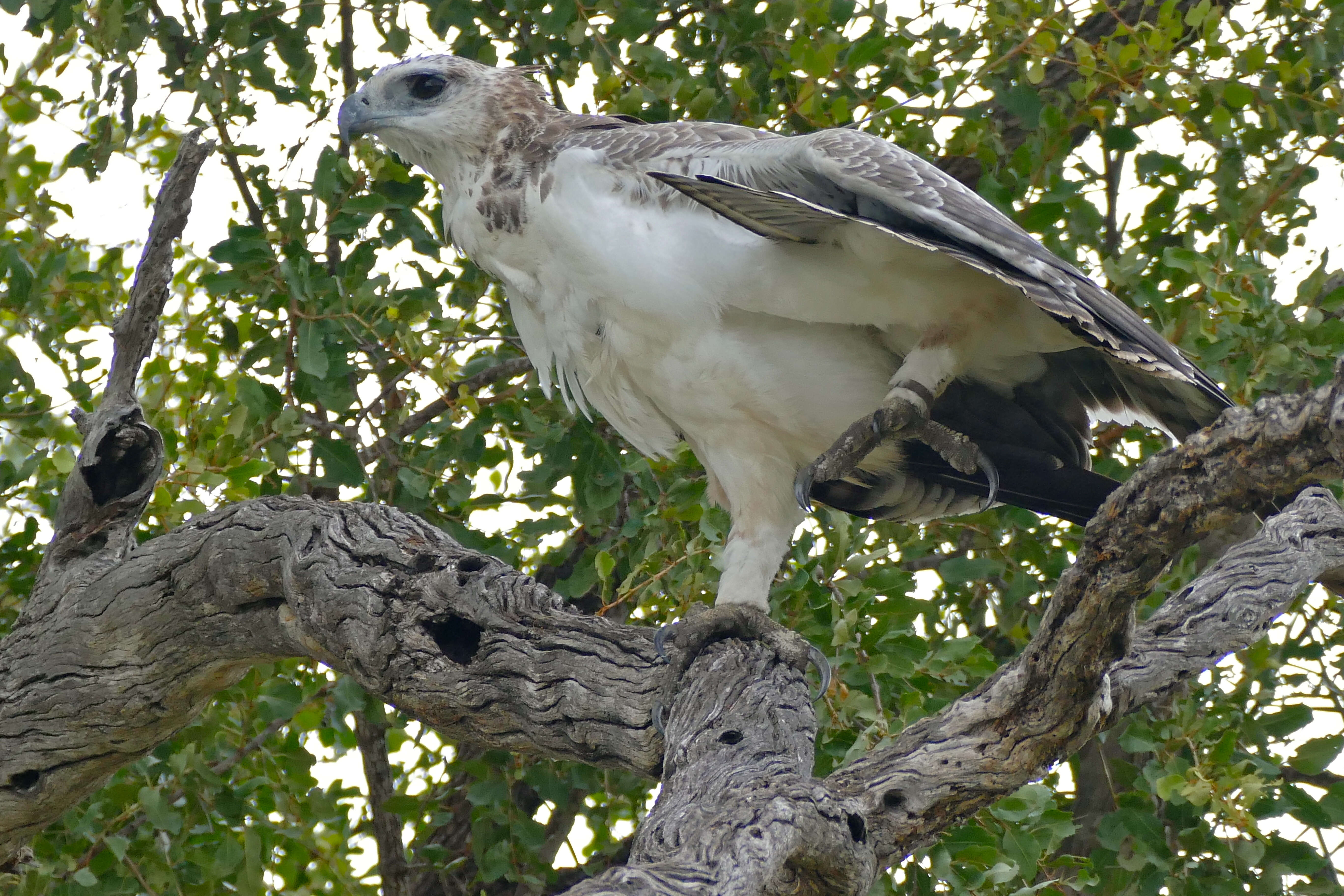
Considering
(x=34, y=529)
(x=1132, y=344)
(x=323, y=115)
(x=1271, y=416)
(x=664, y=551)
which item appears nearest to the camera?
(x=1271, y=416)

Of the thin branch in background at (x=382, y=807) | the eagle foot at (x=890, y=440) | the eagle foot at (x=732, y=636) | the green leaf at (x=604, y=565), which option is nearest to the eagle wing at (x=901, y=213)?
the eagle foot at (x=890, y=440)

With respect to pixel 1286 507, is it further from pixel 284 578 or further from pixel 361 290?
pixel 361 290

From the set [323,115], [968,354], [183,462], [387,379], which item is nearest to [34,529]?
[183,462]

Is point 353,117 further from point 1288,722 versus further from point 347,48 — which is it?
point 1288,722

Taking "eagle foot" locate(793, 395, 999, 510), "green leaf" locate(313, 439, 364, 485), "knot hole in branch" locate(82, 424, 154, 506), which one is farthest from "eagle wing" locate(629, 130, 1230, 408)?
"green leaf" locate(313, 439, 364, 485)

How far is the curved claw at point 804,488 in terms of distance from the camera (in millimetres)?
2750

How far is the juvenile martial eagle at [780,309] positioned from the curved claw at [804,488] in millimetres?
16

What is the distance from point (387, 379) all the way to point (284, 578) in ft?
4.54

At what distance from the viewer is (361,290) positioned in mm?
3352

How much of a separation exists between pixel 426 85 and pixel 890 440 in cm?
141

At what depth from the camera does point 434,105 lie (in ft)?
10.3

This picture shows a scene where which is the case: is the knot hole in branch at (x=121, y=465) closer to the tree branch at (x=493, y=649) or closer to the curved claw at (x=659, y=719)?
the tree branch at (x=493, y=649)

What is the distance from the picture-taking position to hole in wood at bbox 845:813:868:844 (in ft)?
5.59

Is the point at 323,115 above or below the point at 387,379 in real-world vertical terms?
above
